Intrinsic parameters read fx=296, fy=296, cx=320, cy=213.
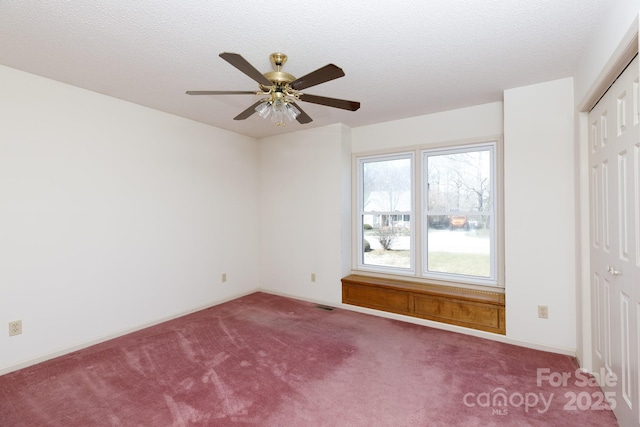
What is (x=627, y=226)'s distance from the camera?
1.70 meters

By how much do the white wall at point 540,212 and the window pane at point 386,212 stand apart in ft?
4.16

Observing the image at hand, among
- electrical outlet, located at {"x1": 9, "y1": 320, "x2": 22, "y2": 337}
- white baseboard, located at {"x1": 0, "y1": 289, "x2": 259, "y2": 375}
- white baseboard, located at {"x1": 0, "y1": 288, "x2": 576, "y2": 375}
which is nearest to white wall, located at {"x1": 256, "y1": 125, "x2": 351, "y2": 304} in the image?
white baseboard, located at {"x1": 0, "y1": 288, "x2": 576, "y2": 375}

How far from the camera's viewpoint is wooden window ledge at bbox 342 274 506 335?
3.08 m

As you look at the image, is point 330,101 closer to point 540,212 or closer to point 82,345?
point 540,212

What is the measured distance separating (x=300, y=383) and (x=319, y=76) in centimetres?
222

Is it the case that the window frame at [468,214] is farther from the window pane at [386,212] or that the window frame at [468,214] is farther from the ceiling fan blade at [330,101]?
the ceiling fan blade at [330,101]

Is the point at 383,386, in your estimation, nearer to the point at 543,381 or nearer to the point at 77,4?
the point at 543,381

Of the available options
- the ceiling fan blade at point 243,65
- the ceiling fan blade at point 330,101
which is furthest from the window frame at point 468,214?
the ceiling fan blade at point 243,65

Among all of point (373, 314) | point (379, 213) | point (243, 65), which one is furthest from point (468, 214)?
point (243, 65)

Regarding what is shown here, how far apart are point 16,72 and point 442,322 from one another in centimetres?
473

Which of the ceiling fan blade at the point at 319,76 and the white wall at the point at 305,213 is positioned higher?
the ceiling fan blade at the point at 319,76

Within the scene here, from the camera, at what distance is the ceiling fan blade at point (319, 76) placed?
170cm

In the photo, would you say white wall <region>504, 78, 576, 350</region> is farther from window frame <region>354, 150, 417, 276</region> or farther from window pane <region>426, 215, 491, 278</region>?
window frame <region>354, 150, 417, 276</region>

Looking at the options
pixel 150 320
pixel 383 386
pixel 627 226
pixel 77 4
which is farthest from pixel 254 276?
pixel 627 226
